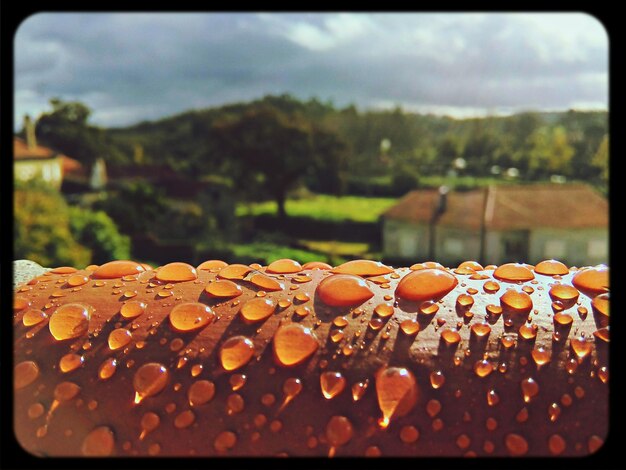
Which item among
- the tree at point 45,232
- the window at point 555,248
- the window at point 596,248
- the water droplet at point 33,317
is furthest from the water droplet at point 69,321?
the window at point 555,248

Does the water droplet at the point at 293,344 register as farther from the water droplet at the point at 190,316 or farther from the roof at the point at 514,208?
the roof at the point at 514,208

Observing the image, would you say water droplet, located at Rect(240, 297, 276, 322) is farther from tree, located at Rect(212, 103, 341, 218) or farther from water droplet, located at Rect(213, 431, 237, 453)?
tree, located at Rect(212, 103, 341, 218)

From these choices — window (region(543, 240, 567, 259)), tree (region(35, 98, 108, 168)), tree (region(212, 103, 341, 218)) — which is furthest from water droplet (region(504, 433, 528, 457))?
tree (region(212, 103, 341, 218))

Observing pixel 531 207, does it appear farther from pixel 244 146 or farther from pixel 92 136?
pixel 92 136

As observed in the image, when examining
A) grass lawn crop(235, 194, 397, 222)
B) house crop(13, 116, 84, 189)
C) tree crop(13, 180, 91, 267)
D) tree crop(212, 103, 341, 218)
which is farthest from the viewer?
tree crop(212, 103, 341, 218)

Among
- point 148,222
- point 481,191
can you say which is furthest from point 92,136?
point 481,191

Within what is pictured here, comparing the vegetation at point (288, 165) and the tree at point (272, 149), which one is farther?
the tree at point (272, 149)
